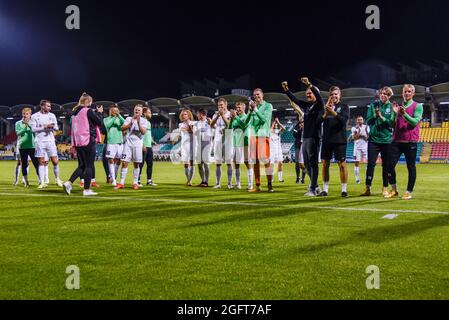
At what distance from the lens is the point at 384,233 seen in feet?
18.9

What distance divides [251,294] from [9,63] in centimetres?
5157

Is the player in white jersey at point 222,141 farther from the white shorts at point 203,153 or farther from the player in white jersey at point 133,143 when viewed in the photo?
the player in white jersey at point 133,143

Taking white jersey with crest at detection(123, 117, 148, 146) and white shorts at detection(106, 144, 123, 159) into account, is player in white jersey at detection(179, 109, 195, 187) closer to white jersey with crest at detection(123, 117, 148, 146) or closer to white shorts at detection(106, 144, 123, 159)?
white jersey with crest at detection(123, 117, 148, 146)

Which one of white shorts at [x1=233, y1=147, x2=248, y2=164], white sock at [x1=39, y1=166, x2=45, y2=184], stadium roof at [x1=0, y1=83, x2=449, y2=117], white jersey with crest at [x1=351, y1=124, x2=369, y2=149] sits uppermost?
stadium roof at [x1=0, y1=83, x2=449, y2=117]

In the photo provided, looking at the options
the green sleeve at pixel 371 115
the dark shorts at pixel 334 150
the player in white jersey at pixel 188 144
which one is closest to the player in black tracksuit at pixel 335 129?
the dark shorts at pixel 334 150

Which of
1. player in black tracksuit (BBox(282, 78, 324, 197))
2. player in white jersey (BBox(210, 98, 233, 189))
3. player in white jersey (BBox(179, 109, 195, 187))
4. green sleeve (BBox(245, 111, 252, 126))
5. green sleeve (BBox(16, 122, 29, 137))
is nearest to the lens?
player in black tracksuit (BBox(282, 78, 324, 197))

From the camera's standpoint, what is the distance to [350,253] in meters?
4.72

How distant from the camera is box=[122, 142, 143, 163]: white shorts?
41.3ft

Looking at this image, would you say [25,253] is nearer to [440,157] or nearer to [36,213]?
[36,213]

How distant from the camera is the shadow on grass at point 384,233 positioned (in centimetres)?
505

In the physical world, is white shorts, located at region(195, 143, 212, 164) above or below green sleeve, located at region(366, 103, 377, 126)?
below

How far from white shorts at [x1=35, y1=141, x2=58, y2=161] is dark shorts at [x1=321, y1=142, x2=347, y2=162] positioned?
755cm

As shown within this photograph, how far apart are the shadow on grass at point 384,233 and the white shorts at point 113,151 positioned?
8.98 meters

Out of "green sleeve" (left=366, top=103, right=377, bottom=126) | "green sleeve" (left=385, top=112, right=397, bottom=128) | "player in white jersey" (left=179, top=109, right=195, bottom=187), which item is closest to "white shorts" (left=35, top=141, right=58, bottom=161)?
"player in white jersey" (left=179, top=109, right=195, bottom=187)
